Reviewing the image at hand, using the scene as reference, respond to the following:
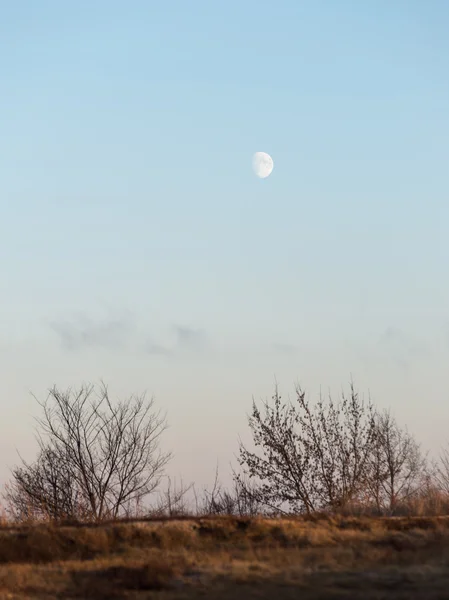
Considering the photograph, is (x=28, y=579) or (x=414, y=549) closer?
(x=28, y=579)

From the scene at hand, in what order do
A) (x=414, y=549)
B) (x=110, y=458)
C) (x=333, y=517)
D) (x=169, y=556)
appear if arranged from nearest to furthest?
(x=169, y=556)
(x=414, y=549)
(x=333, y=517)
(x=110, y=458)

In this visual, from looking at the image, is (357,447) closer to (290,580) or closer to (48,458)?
(48,458)

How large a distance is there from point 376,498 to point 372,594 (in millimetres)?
16294

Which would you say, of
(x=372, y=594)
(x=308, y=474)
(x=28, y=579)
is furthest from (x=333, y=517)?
(x=308, y=474)

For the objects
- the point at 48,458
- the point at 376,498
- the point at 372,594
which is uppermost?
the point at 48,458

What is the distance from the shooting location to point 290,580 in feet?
33.8

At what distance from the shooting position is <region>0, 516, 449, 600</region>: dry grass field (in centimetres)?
992

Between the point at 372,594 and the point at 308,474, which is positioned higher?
the point at 308,474

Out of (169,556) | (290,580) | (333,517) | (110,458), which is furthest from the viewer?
(110,458)

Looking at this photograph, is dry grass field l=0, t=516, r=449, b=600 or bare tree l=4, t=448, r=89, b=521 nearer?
dry grass field l=0, t=516, r=449, b=600

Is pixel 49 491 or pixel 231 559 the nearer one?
pixel 231 559

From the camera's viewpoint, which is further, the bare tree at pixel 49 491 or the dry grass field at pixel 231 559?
the bare tree at pixel 49 491

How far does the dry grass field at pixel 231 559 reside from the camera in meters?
9.92

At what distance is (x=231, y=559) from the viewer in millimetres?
11922
